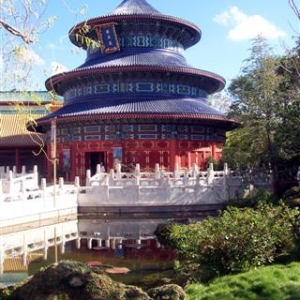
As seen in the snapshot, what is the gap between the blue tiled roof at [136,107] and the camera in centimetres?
3066

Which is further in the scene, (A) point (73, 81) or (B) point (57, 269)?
(A) point (73, 81)

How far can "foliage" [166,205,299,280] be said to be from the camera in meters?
9.69

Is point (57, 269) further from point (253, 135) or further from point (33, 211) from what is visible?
point (253, 135)

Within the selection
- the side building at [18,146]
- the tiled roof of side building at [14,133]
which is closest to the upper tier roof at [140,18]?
the side building at [18,146]

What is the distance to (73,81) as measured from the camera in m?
35.3

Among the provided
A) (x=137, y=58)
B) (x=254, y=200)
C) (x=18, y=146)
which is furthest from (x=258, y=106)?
(x=18, y=146)

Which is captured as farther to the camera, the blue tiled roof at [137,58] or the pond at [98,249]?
the blue tiled roof at [137,58]

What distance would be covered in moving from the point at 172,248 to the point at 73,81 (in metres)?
22.8

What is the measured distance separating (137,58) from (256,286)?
27.1 m

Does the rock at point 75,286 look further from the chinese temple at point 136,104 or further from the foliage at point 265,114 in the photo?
the chinese temple at point 136,104

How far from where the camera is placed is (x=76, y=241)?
17.7 metres

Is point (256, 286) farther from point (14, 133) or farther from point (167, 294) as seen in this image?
point (14, 133)

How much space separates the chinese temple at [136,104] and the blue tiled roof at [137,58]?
0.21 feet

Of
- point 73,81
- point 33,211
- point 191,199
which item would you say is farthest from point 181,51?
point 33,211
